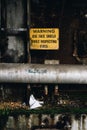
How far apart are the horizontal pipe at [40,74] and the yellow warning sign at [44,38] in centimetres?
82

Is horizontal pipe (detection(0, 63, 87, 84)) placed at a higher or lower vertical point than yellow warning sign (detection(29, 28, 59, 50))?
lower

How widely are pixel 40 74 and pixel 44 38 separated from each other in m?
1.26

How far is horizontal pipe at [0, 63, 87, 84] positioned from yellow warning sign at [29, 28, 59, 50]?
825 mm

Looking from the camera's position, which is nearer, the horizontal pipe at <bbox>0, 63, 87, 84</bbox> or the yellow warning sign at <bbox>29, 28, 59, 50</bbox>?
the horizontal pipe at <bbox>0, 63, 87, 84</bbox>

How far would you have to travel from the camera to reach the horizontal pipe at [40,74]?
1213 centimetres

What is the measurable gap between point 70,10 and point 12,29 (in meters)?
1.86

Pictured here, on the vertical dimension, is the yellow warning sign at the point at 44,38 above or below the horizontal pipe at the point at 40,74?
above

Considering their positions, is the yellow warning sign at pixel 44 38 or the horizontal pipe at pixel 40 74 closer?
the horizontal pipe at pixel 40 74

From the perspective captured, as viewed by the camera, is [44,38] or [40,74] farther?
[44,38]

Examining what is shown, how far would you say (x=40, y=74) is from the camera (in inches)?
479

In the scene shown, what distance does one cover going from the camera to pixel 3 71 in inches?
478

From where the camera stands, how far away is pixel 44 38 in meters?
12.8

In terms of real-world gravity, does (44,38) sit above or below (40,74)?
above

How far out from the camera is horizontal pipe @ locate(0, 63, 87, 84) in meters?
12.1
